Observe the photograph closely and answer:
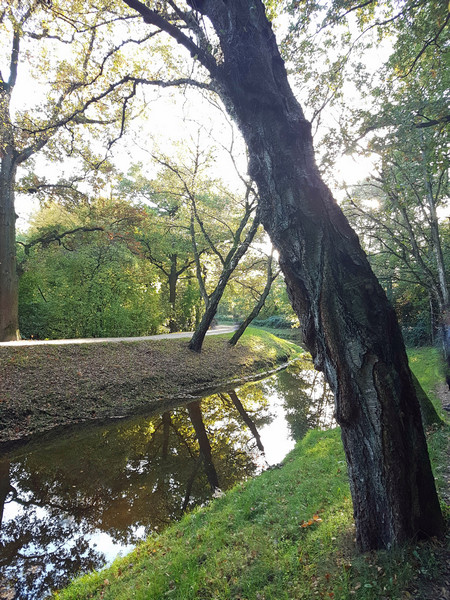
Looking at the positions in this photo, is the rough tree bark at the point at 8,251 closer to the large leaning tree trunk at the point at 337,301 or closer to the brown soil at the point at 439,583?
the large leaning tree trunk at the point at 337,301

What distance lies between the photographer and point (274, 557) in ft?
11.1

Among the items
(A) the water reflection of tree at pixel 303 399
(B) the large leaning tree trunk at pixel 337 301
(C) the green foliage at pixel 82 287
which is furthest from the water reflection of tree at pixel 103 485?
(C) the green foliage at pixel 82 287

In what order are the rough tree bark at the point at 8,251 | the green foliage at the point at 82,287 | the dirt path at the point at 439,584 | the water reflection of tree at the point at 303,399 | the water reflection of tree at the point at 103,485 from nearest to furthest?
the dirt path at the point at 439,584, the water reflection of tree at the point at 103,485, the water reflection of tree at the point at 303,399, the rough tree bark at the point at 8,251, the green foliage at the point at 82,287

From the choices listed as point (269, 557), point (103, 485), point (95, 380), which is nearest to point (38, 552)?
point (103, 485)

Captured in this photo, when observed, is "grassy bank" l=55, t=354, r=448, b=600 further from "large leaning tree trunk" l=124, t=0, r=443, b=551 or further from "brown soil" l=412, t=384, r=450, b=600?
"large leaning tree trunk" l=124, t=0, r=443, b=551

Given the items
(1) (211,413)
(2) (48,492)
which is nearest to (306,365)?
(1) (211,413)

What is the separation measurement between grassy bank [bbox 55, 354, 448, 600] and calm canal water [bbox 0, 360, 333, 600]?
2.07 feet

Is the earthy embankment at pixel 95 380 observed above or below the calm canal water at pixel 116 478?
above

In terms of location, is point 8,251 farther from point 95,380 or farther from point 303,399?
point 303,399

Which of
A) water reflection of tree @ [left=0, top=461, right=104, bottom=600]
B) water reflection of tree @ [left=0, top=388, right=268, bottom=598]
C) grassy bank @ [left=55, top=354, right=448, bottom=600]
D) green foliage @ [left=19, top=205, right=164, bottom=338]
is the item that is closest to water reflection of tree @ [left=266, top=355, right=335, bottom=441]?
water reflection of tree @ [left=0, top=388, right=268, bottom=598]

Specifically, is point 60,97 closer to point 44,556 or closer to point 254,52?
point 254,52

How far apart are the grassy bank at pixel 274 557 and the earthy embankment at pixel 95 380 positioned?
17.0ft

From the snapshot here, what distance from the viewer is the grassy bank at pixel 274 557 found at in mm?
2533

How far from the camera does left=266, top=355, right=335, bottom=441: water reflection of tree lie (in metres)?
9.54
